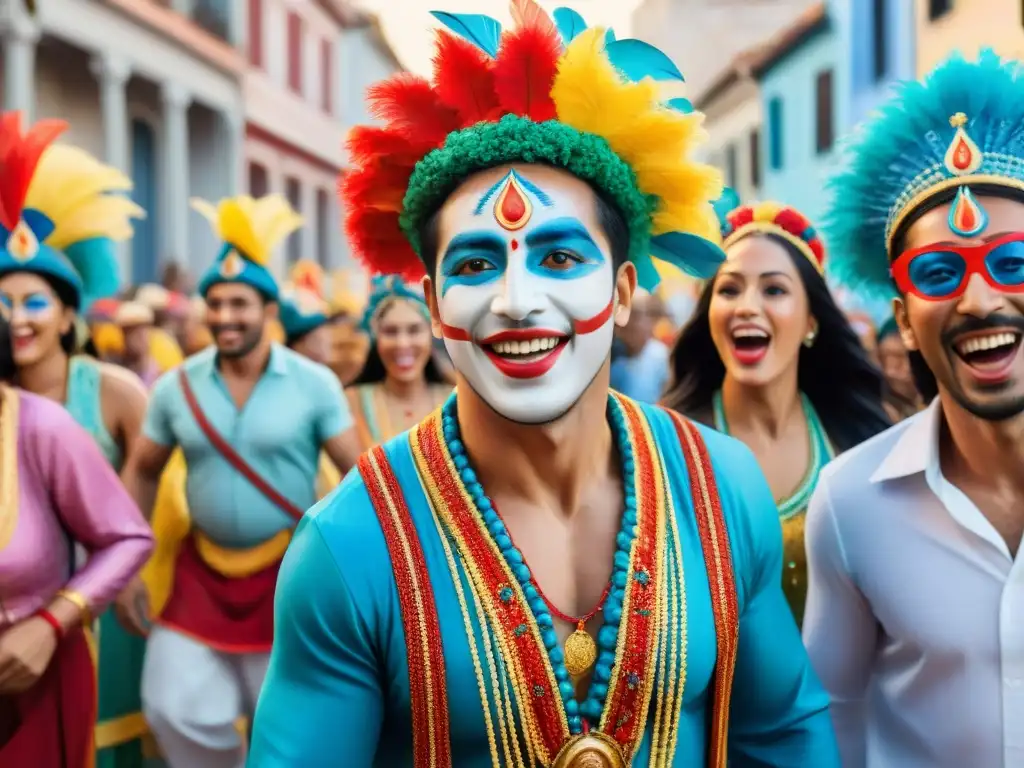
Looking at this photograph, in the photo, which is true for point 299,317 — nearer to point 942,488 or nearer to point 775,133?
point 942,488

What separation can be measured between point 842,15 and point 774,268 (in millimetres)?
20513

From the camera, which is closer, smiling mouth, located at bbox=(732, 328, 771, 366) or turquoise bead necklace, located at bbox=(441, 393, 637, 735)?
turquoise bead necklace, located at bbox=(441, 393, 637, 735)

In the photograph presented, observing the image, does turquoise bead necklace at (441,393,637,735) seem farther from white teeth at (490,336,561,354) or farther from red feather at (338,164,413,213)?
red feather at (338,164,413,213)

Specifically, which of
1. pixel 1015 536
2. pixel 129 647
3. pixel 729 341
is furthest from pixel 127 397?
pixel 1015 536

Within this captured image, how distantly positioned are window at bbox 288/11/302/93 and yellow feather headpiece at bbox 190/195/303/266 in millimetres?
23270

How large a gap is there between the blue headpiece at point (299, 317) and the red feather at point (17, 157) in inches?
141

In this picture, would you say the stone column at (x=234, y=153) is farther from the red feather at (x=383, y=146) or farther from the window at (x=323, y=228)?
the red feather at (x=383, y=146)

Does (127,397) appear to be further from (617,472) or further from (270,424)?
(617,472)

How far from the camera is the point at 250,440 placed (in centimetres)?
537

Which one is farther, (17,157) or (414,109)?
(17,157)

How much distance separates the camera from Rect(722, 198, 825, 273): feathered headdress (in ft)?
14.8

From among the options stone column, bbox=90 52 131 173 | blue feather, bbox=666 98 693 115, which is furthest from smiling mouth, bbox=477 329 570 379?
stone column, bbox=90 52 131 173

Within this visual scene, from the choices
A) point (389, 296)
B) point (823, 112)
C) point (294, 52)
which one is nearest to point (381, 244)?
point (389, 296)

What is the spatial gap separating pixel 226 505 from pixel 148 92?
57.5 ft
